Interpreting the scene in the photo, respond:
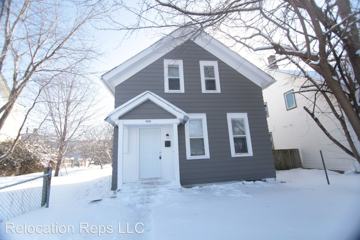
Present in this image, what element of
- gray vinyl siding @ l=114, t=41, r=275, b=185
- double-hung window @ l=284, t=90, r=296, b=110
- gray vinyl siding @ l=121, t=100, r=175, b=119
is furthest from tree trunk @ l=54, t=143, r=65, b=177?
double-hung window @ l=284, t=90, r=296, b=110

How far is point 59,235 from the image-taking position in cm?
326

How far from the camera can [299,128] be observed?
12211 mm

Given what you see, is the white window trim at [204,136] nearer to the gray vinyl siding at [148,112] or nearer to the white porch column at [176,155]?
the white porch column at [176,155]

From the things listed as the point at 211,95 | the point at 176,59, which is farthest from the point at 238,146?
the point at 176,59

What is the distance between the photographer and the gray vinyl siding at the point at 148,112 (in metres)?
7.28

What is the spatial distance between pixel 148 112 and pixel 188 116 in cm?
152

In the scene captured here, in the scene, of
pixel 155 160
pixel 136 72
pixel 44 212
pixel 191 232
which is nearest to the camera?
pixel 191 232

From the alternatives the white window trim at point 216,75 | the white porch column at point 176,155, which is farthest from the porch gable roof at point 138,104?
the white window trim at point 216,75

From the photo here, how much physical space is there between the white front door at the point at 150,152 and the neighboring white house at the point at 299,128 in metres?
6.14

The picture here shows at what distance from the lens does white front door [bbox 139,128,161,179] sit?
24.7 feet

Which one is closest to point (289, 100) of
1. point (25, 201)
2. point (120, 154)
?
point (120, 154)

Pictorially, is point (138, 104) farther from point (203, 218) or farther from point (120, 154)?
point (203, 218)

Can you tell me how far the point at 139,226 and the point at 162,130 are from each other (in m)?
4.59

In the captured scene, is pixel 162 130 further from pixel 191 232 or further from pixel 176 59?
pixel 191 232
